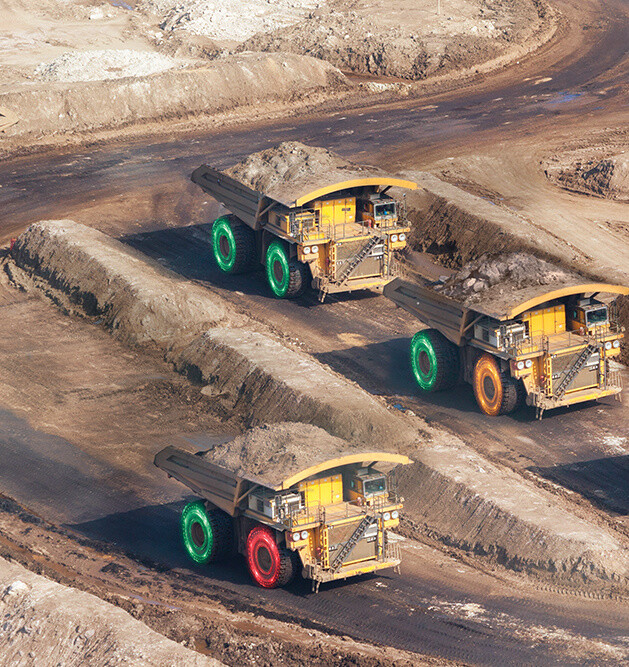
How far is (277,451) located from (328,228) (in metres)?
12.3

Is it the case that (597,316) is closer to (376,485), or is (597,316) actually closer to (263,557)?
(376,485)

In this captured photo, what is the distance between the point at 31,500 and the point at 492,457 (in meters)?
8.68

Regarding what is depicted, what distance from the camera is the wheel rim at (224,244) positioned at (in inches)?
1251

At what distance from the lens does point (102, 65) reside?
49344 millimetres

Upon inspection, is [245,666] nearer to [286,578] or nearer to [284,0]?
[286,578]

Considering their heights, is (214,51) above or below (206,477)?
above

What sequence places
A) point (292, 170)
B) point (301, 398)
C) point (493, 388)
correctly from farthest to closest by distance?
point (292, 170) → point (493, 388) → point (301, 398)

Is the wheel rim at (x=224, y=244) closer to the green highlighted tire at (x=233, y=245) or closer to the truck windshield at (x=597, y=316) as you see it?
the green highlighted tire at (x=233, y=245)

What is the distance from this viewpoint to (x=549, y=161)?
39.2 meters

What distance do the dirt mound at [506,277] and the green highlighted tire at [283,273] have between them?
228 inches

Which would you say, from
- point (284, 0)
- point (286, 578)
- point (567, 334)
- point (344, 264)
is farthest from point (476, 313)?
point (284, 0)

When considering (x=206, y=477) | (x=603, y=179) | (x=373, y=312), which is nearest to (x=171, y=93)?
(x=603, y=179)

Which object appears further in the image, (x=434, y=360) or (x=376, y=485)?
(x=434, y=360)

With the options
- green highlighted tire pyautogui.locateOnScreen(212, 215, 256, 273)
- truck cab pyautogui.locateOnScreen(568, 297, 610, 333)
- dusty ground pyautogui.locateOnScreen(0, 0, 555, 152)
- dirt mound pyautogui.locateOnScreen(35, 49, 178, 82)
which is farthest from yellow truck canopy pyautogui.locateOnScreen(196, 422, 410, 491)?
dirt mound pyautogui.locateOnScreen(35, 49, 178, 82)
